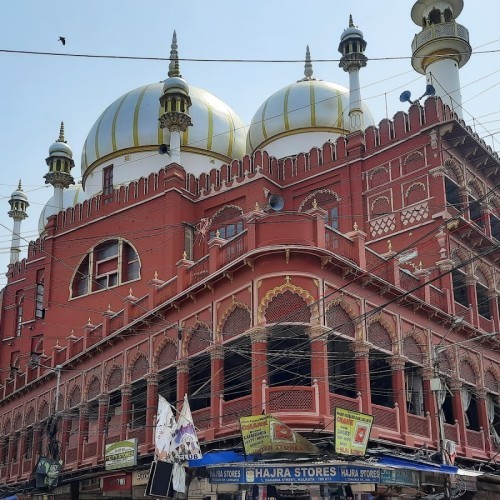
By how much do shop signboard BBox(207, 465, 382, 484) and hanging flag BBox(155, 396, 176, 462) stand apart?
5.45ft

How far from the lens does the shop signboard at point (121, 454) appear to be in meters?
22.5

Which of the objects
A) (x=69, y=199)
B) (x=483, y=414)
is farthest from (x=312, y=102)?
(x=69, y=199)

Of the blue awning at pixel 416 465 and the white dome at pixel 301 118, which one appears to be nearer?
the blue awning at pixel 416 465

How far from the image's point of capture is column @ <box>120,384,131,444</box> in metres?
24.2

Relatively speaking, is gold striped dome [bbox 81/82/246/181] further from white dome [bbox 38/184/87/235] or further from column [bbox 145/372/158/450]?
column [bbox 145/372/158/450]

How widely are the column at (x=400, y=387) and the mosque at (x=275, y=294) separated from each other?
6 cm

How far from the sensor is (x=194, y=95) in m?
37.8

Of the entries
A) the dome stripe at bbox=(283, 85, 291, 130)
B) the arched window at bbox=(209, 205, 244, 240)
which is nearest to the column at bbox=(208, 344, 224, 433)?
the arched window at bbox=(209, 205, 244, 240)

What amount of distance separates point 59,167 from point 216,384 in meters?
22.6

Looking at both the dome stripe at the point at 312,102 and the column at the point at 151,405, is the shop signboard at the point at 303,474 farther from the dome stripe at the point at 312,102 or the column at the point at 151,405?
the dome stripe at the point at 312,102

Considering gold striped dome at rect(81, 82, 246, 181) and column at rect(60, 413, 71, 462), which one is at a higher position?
gold striped dome at rect(81, 82, 246, 181)

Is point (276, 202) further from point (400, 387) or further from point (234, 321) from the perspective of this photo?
point (400, 387)

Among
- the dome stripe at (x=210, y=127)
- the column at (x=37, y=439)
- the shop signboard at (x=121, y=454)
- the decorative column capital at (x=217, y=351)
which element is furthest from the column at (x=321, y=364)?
the dome stripe at (x=210, y=127)

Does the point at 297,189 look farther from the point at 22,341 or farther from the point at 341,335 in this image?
the point at 22,341
